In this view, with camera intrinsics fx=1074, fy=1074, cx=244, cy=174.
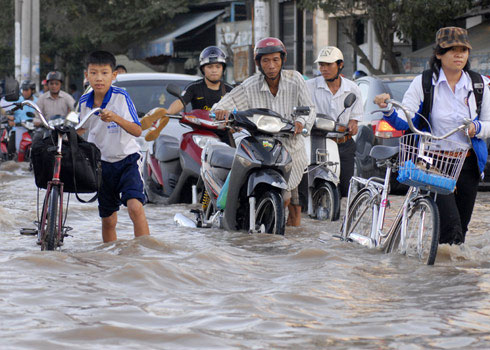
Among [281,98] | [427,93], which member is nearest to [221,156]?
[281,98]

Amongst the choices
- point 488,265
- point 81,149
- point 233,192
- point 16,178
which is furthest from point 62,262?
point 16,178

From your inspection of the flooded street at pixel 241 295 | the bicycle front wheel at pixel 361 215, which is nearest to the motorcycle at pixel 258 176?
the flooded street at pixel 241 295

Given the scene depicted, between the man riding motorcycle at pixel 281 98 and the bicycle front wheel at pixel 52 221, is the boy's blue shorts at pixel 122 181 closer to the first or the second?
the bicycle front wheel at pixel 52 221

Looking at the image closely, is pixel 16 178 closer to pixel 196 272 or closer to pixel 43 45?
pixel 196 272

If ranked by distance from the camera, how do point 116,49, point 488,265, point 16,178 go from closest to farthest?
point 488,265, point 16,178, point 116,49

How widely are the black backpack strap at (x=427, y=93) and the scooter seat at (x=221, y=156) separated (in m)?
2.30

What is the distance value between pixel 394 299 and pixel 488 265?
1.47 metres

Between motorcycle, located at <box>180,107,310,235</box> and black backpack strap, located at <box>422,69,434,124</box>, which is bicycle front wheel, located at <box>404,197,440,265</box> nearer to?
black backpack strap, located at <box>422,69,434,124</box>

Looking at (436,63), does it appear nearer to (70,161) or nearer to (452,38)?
(452,38)

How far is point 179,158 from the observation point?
11.4 m

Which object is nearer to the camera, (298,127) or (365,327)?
(365,327)

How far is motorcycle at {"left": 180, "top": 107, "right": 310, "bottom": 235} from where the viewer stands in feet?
25.8

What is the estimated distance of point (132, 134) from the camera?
7000mm


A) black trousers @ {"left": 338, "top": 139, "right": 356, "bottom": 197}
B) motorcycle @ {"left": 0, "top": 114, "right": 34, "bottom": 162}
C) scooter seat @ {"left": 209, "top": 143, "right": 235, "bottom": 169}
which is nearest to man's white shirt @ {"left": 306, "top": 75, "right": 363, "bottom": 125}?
black trousers @ {"left": 338, "top": 139, "right": 356, "bottom": 197}
